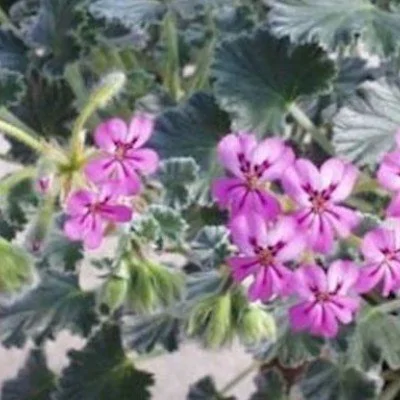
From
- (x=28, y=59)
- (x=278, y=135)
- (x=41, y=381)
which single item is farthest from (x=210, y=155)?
(x=41, y=381)

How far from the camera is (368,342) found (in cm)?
88

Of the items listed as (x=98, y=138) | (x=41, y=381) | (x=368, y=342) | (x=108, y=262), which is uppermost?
(x=98, y=138)

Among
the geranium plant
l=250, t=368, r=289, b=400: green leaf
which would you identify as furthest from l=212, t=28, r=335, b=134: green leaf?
l=250, t=368, r=289, b=400: green leaf

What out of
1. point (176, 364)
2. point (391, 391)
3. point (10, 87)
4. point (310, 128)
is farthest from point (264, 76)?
point (176, 364)

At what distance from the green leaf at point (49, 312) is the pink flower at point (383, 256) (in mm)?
281

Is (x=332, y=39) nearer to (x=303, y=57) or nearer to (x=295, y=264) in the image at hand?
(x=303, y=57)

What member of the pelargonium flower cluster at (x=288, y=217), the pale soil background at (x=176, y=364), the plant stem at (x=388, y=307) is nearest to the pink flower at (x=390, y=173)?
the pelargonium flower cluster at (x=288, y=217)

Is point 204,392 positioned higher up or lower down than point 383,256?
lower down

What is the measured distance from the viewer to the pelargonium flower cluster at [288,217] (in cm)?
68

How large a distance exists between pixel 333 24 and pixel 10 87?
0.21 meters

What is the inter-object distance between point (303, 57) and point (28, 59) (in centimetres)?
20

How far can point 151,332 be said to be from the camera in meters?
0.92

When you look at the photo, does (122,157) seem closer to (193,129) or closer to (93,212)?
(93,212)

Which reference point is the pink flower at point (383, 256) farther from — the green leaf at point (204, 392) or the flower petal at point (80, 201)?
the green leaf at point (204, 392)
